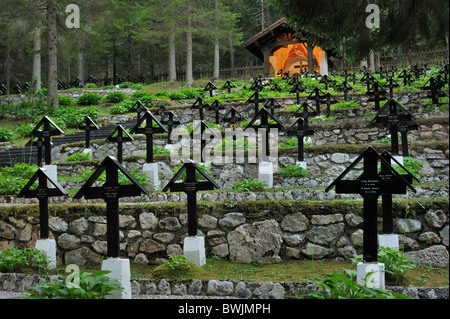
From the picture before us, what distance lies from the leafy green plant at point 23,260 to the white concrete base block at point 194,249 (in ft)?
6.17

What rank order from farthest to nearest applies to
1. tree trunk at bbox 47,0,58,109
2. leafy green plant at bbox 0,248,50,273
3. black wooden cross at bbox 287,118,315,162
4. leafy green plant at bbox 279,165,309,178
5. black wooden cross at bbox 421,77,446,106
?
1. tree trunk at bbox 47,0,58,109
2. black wooden cross at bbox 421,77,446,106
3. black wooden cross at bbox 287,118,315,162
4. leafy green plant at bbox 279,165,309,178
5. leafy green plant at bbox 0,248,50,273

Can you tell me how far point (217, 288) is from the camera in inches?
213

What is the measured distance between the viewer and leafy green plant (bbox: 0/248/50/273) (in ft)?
20.2

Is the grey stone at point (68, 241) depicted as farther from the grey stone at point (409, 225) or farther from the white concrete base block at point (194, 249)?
the grey stone at point (409, 225)

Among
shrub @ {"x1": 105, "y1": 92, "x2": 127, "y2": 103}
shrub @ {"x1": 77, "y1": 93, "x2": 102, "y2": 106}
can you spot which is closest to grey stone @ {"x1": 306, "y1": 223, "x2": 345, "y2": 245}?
shrub @ {"x1": 105, "y1": 92, "x2": 127, "y2": 103}

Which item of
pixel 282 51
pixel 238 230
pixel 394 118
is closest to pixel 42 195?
pixel 238 230

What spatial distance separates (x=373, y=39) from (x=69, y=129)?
12.5 metres

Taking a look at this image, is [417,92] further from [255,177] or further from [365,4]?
[365,4]

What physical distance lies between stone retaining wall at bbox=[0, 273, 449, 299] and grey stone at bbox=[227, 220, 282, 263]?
103cm

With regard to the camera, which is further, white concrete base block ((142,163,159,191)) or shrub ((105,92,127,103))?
shrub ((105,92,127,103))

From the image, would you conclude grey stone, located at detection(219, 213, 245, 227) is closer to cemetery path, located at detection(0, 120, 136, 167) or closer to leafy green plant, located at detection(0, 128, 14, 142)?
cemetery path, located at detection(0, 120, 136, 167)

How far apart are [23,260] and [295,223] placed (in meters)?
3.66

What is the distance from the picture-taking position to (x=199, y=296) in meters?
5.37
